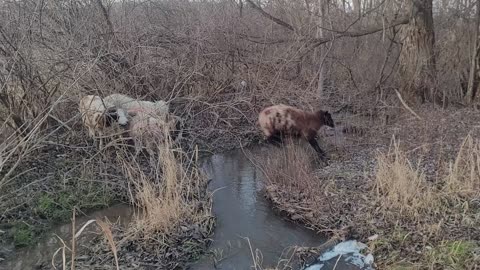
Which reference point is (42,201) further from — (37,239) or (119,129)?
(119,129)

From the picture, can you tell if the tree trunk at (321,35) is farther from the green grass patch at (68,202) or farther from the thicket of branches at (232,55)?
the green grass patch at (68,202)

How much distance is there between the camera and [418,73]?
10586mm

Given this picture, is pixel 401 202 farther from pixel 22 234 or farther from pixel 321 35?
pixel 321 35

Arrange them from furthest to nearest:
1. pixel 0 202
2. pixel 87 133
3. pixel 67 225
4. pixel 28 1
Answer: pixel 87 133
pixel 28 1
pixel 67 225
pixel 0 202

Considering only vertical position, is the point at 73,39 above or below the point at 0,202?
above

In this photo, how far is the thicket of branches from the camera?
7.84 meters

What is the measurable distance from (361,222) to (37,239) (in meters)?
4.31

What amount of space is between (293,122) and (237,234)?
12.1 feet

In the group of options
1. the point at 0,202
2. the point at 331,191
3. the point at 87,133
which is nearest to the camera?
the point at 0,202

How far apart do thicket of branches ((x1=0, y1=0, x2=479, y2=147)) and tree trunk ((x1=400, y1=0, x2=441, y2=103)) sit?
0.08 ft

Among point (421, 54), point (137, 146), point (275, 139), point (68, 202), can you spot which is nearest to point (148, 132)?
point (137, 146)

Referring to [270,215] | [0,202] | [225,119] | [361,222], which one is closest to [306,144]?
[225,119]

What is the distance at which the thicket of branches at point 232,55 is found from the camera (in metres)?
7.84

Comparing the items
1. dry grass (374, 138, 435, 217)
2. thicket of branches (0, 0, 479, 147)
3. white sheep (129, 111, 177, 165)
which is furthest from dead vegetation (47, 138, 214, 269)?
dry grass (374, 138, 435, 217)
